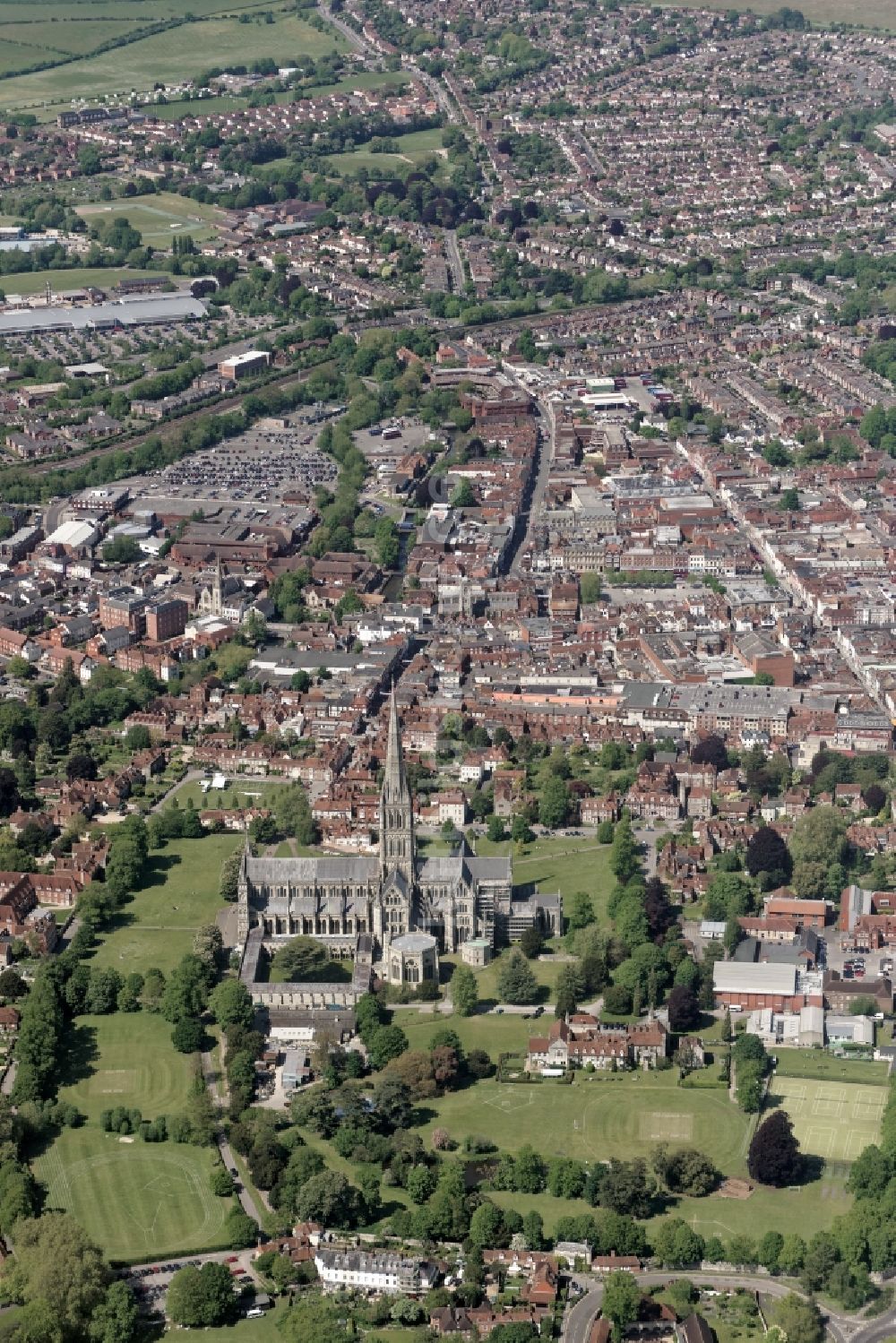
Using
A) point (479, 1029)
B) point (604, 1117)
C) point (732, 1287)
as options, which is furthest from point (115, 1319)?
point (479, 1029)

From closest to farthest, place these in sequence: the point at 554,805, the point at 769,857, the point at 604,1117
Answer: the point at 604,1117 → the point at 769,857 → the point at 554,805

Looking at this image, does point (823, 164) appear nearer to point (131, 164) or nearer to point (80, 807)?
point (131, 164)

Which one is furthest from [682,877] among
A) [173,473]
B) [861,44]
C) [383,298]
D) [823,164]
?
[861,44]

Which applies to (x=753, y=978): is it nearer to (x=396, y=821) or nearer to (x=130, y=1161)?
(x=396, y=821)

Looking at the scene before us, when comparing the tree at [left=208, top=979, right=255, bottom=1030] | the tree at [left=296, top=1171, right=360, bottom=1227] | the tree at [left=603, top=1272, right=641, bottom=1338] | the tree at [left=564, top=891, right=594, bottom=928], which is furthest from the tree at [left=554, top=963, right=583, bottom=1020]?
A: the tree at [left=603, top=1272, right=641, bottom=1338]

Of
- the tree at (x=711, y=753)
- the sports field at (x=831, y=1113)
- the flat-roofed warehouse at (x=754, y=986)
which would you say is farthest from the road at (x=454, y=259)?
the sports field at (x=831, y=1113)

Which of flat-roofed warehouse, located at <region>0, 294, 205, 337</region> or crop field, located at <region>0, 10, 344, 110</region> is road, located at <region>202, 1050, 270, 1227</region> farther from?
crop field, located at <region>0, 10, 344, 110</region>
